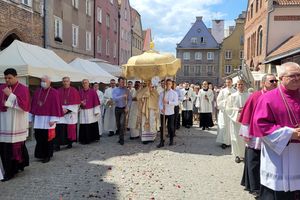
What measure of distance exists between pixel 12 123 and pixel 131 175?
253 cm

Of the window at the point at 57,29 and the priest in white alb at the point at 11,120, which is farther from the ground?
the window at the point at 57,29

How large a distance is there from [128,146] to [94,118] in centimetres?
155

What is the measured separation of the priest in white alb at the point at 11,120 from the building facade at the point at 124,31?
3087cm

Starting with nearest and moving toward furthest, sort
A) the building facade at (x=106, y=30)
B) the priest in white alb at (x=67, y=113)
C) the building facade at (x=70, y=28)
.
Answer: the priest in white alb at (x=67, y=113)
the building facade at (x=70, y=28)
the building facade at (x=106, y=30)

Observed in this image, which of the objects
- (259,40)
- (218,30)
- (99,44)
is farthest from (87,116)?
(218,30)

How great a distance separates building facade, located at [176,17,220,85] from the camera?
2495 inches

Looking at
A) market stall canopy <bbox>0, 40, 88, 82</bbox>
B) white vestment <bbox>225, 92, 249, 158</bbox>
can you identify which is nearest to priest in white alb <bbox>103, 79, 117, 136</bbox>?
market stall canopy <bbox>0, 40, 88, 82</bbox>

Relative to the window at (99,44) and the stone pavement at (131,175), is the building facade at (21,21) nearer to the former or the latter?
the stone pavement at (131,175)

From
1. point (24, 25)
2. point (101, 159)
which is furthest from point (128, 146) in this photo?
point (24, 25)

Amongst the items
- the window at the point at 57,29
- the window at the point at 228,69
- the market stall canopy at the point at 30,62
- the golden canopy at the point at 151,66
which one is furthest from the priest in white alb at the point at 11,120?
the window at the point at 228,69

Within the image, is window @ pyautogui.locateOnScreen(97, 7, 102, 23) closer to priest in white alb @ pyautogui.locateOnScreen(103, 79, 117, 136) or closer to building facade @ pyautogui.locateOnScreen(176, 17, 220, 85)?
priest in white alb @ pyautogui.locateOnScreen(103, 79, 117, 136)

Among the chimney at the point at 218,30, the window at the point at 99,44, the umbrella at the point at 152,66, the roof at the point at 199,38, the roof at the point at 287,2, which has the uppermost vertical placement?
the chimney at the point at 218,30

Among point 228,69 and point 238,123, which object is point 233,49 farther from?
point 238,123

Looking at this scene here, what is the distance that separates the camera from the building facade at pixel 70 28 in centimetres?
1795
